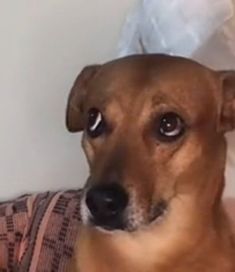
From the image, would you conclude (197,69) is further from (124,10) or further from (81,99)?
(124,10)

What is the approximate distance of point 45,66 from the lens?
2182 millimetres

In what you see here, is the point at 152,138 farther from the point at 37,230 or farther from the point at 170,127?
the point at 37,230

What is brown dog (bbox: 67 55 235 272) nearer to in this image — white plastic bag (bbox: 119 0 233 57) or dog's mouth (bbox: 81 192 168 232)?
dog's mouth (bbox: 81 192 168 232)

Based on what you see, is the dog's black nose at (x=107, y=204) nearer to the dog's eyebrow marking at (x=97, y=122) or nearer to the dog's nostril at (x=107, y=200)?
the dog's nostril at (x=107, y=200)

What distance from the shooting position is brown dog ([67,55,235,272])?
4.80ft

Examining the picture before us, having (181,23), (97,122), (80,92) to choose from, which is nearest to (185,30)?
(181,23)

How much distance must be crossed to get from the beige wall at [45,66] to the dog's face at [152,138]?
0.58 m

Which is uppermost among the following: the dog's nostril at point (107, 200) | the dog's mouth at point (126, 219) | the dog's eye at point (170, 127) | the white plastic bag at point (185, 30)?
the white plastic bag at point (185, 30)

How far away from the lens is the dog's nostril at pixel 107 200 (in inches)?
56.4

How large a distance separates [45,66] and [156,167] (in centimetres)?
76

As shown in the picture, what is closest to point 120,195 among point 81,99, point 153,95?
point 153,95

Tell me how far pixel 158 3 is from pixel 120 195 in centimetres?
65

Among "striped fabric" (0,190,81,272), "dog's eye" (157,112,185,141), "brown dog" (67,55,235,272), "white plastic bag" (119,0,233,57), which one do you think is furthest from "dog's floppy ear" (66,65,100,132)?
"striped fabric" (0,190,81,272)

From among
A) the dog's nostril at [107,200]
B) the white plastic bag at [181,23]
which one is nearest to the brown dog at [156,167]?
the dog's nostril at [107,200]
